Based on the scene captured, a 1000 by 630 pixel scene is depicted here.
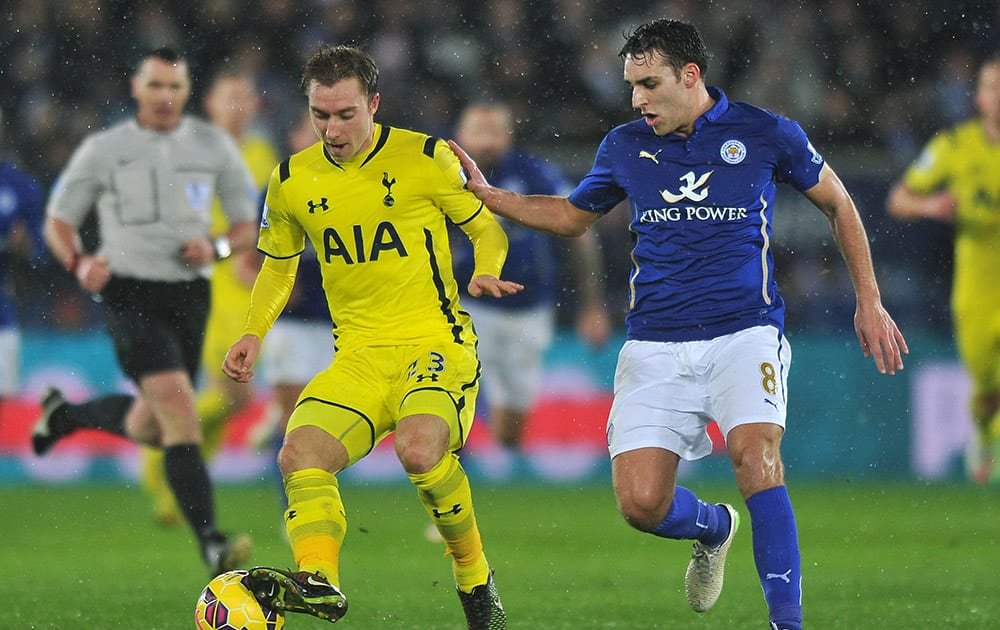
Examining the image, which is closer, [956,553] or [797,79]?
[956,553]

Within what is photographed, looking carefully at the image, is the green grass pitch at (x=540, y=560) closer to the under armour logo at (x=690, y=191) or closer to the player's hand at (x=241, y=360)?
the player's hand at (x=241, y=360)

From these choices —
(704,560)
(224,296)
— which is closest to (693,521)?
(704,560)

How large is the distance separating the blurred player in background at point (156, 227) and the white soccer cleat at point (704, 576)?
8.83ft

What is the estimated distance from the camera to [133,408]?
25.7ft

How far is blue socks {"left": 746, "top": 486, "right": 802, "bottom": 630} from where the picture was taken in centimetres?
447

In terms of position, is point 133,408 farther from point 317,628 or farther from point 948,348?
point 948,348

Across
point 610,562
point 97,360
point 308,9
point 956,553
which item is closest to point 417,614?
point 610,562

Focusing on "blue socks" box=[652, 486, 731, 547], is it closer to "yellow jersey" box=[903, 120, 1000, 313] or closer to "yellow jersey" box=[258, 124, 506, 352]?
"yellow jersey" box=[258, 124, 506, 352]

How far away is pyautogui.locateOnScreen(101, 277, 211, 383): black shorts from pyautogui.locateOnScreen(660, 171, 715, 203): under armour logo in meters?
3.13

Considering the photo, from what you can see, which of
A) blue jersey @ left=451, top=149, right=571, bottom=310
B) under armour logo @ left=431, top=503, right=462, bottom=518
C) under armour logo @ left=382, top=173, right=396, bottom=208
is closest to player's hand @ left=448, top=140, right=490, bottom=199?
under armour logo @ left=382, top=173, right=396, bottom=208

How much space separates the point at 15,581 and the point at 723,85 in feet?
21.4

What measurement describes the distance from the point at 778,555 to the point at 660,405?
644 mm

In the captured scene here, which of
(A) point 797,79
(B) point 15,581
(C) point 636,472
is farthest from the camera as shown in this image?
(A) point 797,79

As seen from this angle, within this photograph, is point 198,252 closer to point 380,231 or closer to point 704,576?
point 380,231
